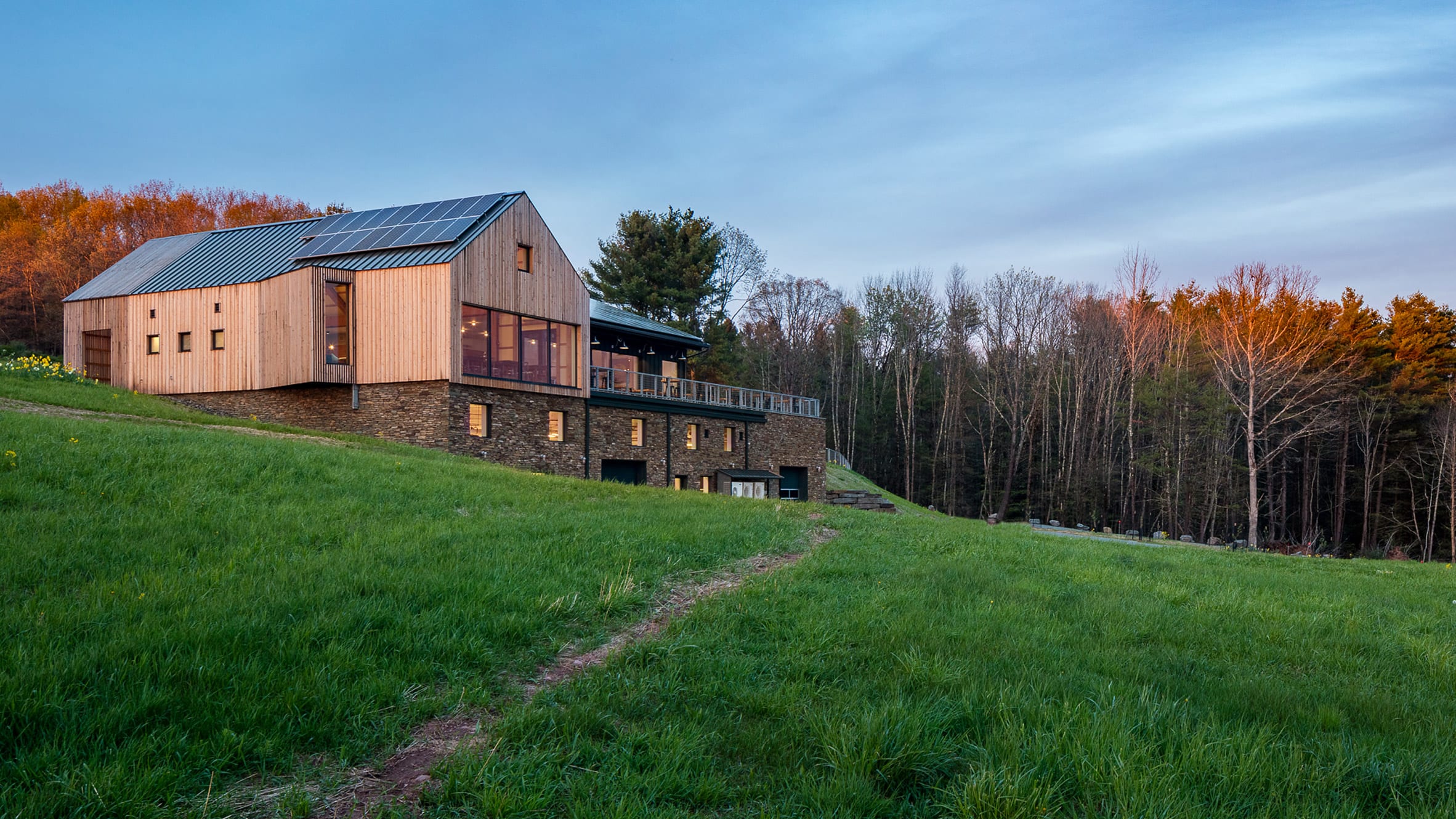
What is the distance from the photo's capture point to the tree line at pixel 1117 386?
116 ft

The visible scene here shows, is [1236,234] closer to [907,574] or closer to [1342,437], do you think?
[1342,437]

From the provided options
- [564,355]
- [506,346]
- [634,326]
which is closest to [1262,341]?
[634,326]

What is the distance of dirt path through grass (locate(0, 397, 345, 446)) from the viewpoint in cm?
1582

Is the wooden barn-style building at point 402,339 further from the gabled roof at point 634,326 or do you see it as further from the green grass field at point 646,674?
the green grass field at point 646,674

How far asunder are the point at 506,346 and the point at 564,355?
7.98 ft

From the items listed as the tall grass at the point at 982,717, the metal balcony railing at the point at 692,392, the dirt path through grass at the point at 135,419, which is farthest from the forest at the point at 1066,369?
the tall grass at the point at 982,717

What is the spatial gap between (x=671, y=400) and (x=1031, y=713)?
25.9 meters

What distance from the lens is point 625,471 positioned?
93.9 ft

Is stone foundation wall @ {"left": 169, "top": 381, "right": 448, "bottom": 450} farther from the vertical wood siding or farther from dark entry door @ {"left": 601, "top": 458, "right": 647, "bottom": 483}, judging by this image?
dark entry door @ {"left": 601, "top": 458, "right": 647, "bottom": 483}

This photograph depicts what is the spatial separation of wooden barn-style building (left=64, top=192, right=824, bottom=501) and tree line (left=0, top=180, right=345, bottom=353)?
13413mm

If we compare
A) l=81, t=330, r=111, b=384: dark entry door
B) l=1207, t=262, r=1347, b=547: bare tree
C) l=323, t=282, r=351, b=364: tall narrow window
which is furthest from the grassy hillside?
l=1207, t=262, r=1347, b=547: bare tree

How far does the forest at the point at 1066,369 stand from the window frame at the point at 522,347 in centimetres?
1794

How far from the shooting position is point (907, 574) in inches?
355

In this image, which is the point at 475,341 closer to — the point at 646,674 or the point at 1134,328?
the point at 646,674
